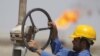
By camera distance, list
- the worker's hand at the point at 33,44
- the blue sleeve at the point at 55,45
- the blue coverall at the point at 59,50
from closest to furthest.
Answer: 1. the worker's hand at the point at 33,44
2. the blue coverall at the point at 59,50
3. the blue sleeve at the point at 55,45

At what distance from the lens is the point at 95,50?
97.0 ft

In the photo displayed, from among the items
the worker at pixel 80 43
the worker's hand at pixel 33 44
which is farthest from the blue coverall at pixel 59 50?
the worker's hand at pixel 33 44

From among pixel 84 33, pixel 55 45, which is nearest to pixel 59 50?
pixel 55 45

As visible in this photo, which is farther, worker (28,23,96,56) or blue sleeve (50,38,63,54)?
blue sleeve (50,38,63,54)

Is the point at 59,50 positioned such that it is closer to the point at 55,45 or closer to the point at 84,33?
the point at 55,45

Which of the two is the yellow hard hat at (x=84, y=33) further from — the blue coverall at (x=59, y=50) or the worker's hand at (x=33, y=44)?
the worker's hand at (x=33, y=44)

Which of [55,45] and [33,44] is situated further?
[55,45]

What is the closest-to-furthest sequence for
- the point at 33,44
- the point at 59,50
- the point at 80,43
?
the point at 33,44, the point at 80,43, the point at 59,50

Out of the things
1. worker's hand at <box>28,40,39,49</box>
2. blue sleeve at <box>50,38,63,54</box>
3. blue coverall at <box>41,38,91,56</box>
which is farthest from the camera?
blue sleeve at <box>50,38,63,54</box>

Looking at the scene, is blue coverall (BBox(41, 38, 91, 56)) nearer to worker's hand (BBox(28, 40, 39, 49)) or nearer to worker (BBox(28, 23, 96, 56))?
worker (BBox(28, 23, 96, 56))

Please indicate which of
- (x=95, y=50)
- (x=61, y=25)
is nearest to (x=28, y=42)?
(x=61, y=25)

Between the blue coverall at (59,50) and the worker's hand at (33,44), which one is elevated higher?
the worker's hand at (33,44)

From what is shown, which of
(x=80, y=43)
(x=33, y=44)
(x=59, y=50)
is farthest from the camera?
(x=59, y=50)

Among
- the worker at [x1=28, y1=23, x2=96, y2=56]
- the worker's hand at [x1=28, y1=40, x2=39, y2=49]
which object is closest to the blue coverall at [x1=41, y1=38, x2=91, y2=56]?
the worker at [x1=28, y1=23, x2=96, y2=56]
